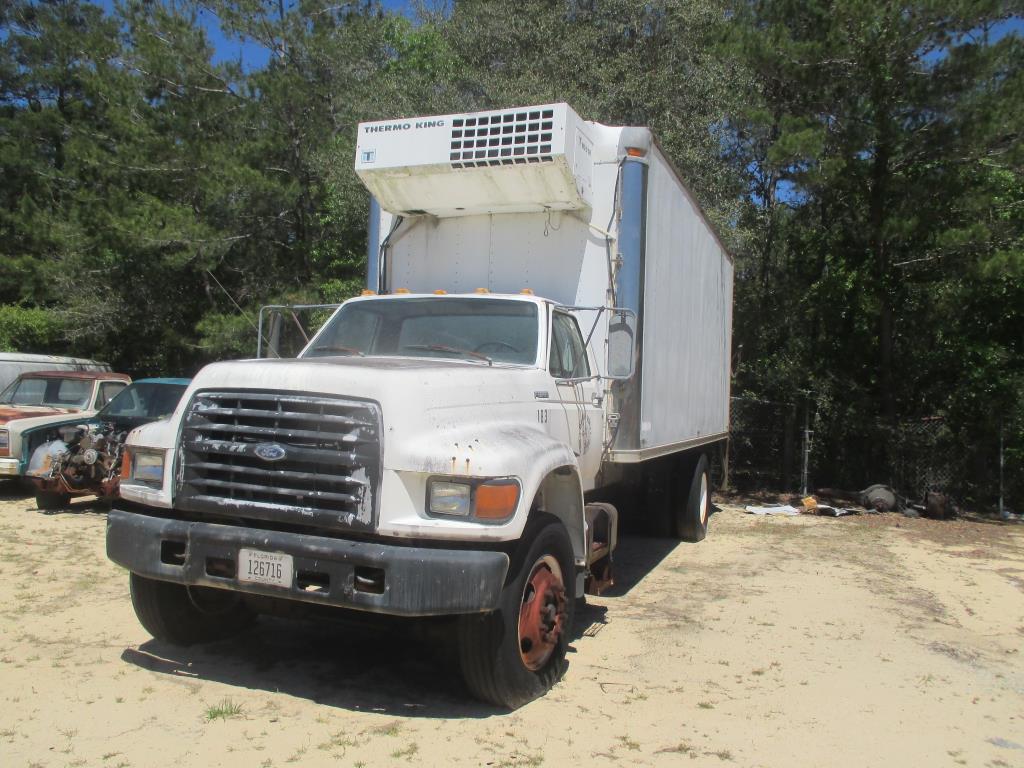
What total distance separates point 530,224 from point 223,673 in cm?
390

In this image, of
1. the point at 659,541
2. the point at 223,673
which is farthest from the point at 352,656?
the point at 659,541

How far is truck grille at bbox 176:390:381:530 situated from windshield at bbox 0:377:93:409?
29.5ft

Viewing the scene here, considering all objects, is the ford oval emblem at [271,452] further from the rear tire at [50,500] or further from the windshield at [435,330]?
the rear tire at [50,500]

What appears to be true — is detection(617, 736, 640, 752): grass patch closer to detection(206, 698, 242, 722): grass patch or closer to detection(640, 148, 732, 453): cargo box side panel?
detection(206, 698, 242, 722): grass patch

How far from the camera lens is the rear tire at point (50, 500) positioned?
1058 cm

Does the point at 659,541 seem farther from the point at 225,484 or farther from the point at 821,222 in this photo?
the point at 821,222

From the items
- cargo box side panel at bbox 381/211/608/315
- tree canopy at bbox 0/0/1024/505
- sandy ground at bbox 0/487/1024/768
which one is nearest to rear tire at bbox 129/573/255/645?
sandy ground at bbox 0/487/1024/768

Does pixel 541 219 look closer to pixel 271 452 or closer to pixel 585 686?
pixel 271 452

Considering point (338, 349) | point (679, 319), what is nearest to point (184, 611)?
point (338, 349)

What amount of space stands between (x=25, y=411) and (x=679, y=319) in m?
8.69

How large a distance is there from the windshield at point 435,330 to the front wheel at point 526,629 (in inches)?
54.1

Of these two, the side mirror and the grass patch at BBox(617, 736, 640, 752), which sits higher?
the side mirror

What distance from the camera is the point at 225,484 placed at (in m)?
4.43

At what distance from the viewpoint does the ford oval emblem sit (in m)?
4.30
